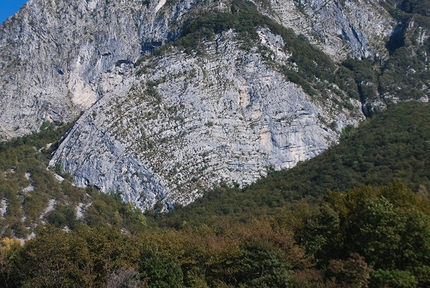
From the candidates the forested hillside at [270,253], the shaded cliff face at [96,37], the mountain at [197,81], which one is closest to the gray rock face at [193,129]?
the mountain at [197,81]

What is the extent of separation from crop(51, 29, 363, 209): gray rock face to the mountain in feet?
0.86

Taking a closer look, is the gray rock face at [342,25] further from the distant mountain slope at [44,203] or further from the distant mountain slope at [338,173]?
the distant mountain slope at [44,203]

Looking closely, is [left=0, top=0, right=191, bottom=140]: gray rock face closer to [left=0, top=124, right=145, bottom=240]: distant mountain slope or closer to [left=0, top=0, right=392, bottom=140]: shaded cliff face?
[left=0, top=0, right=392, bottom=140]: shaded cliff face

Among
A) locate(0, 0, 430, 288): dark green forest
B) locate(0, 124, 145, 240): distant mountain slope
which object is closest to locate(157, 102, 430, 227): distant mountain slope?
locate(0, 0, 430, 288): dark green forest

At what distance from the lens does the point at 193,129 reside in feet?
323

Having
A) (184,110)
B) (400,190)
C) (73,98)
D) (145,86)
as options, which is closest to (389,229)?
(400,190)

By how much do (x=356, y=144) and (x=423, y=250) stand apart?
2459 inches

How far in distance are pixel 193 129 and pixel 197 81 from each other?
1303 centimetres

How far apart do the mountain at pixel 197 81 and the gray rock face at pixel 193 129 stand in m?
0.26

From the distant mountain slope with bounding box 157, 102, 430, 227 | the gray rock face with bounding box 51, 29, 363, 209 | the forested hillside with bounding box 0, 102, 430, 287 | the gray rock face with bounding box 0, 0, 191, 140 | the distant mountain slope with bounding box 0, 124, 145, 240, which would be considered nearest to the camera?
the forested hillside with bounding box 0, 102, 430, 287

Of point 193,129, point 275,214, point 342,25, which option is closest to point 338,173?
point 275,214

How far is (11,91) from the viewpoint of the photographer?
416 ft

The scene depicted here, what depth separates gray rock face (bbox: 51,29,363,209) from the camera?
9275cm

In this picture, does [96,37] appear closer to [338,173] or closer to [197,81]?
[197,81]
